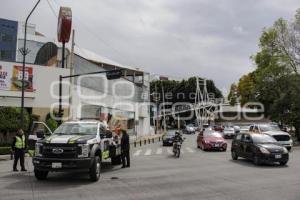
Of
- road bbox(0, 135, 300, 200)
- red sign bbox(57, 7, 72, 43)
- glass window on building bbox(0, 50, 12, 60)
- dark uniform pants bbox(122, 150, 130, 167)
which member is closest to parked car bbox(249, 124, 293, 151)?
road bbox(0, 135, 300, 200)

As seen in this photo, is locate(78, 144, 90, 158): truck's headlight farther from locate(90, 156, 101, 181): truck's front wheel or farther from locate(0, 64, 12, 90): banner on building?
locate(0, 64, 12, 90): banner on building

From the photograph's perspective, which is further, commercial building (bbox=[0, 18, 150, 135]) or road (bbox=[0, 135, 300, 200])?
commercial building (bbox=[0, 18, 150, 135])

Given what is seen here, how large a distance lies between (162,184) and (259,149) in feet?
25.5

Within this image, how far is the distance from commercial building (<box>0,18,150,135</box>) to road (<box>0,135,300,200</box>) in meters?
18.1

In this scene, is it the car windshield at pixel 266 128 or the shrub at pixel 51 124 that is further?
the shrub at pixel 51 124

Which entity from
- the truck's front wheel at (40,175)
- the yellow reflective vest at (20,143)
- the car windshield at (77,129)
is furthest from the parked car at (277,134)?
the truck's front wheel at (40,175)

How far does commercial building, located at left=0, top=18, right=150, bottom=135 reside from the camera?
34219mm

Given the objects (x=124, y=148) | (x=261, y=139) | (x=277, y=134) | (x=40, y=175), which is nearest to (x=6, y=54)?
(x=277, y=134)

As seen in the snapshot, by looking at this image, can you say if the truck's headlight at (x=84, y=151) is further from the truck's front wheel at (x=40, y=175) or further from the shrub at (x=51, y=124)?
the shrub at (x=51, y=124)

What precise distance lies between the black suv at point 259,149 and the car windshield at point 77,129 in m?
8.11

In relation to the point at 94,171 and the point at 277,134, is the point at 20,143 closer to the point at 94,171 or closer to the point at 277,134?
the point at 94,171

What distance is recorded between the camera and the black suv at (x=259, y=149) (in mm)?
19531

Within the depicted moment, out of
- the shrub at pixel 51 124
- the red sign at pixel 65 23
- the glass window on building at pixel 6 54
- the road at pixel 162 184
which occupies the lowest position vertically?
the road at pixel 162 184

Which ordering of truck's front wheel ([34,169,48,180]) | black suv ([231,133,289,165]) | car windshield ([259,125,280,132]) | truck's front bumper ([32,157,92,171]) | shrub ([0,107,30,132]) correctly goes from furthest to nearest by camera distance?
car windshield ([259,125,280,132]) → shrub ([0,107,30,132]) → black suv ([231,133,289,165]) → truck's front wheel ([34,169,48,180]) → truck's front bumper ([32,157,92,171])
